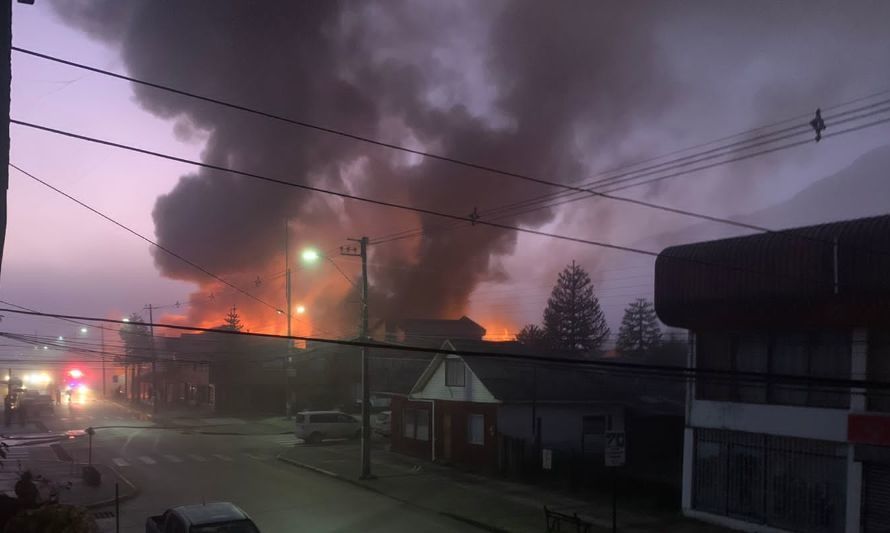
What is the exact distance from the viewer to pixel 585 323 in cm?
8075

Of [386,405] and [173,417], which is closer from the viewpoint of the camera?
[386,405]

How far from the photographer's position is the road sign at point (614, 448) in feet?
45.6

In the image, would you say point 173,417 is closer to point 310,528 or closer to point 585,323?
point 310,528

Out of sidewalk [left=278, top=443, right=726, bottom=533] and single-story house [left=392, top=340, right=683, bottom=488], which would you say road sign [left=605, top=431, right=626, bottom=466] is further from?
single-story house [left=392, top=340, right=683, bottom=488]

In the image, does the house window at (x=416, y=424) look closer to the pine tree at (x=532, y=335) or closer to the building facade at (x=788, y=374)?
the building facade at (x=788, y=374)

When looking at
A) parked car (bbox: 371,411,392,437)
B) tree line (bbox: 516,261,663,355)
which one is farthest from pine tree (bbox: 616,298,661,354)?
parked car (bbox: 371,411,392,437)

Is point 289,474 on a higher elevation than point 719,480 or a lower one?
lower

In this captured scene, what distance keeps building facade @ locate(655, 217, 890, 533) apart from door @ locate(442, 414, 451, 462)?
447 inches

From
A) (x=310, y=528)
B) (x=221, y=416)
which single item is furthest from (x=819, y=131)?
(x=221, y=416)

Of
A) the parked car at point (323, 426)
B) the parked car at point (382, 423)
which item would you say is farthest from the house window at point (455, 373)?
the parked car at point (323, 426)

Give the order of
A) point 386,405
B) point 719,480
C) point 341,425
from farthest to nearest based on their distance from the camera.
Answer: point 386,405 < point 341,425 < point 719,480

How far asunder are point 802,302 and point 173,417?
152 ft

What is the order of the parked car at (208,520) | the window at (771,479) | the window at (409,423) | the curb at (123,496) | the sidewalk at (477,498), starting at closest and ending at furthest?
1. the parked car at (208,520)
2. the window at (771,479)
3. the sidewalk at (477,498)
4. the curb at (123,496)
5. the window at (409,423)

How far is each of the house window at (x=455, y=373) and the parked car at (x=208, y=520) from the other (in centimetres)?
1556
